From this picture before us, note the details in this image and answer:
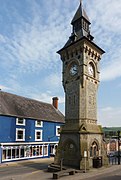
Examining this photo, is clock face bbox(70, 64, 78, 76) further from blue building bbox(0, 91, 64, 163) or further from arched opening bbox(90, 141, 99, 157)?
blue building bbox(0, 91, 64, 163)

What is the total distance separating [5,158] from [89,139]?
551 inches

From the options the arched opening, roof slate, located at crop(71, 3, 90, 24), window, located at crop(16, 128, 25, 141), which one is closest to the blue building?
window, located at crop(16, 128, 25, 141)

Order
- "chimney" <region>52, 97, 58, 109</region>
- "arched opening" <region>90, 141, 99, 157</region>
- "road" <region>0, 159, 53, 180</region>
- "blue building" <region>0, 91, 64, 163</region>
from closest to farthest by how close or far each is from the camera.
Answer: "road" <region>0, 159, 53, 180</region>, "arched opening" <region>90, 141, 99, 157</region>, "blue building" <region>0, 91, 64, 163</region>, "chimney" <region>52, 97, 58, 109</region>

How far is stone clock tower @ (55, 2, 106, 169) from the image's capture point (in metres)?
23.8

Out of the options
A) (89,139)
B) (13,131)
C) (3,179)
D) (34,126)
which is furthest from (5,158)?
(89,139)

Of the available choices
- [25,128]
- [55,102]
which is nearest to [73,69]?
[25,128]

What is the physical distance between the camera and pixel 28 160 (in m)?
32.8

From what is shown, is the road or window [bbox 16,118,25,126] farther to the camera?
window [bbox 16,118,25,126]

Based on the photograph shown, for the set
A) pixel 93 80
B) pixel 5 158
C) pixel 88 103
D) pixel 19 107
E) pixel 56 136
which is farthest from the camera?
pixel 56 136

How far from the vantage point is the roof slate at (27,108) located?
1300 inches

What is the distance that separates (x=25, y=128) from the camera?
34.1 m

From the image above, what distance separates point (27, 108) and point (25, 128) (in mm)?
4264

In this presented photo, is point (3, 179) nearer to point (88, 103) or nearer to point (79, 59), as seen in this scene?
point (88, 103)

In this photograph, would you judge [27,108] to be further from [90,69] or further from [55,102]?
[90,69]
